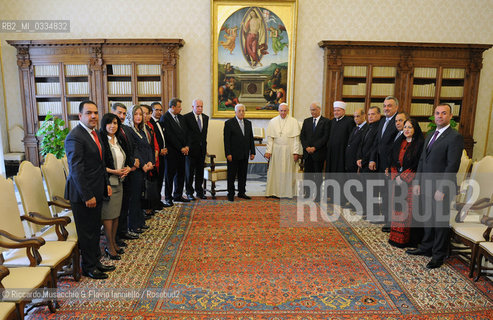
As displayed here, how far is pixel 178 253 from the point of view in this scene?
12.2 ft

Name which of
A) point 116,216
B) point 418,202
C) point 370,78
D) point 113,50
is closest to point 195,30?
point 113,50

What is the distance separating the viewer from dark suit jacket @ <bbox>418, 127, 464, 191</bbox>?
3293mm

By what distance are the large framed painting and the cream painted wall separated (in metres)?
0.22

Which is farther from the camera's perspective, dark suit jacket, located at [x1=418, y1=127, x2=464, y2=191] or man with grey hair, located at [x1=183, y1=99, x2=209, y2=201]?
man with grey hair, located at [x1=183, y1=99, x2=209, y2=201]

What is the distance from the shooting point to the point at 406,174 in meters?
3.84

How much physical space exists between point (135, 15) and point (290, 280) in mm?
6657

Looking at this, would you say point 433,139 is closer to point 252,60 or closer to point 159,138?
point 159,138

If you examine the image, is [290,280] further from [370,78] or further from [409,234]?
[370,78]

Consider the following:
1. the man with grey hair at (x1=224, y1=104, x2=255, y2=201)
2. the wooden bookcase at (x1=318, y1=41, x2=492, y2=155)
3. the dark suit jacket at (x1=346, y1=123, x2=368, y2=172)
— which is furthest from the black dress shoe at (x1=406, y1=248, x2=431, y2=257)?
the wooden bookcase at (x1=318, y1=41, x2=492, y2=155)

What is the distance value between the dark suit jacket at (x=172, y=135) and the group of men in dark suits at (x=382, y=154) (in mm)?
2075

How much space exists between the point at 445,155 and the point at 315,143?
2513mm

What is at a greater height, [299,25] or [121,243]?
[299,25]

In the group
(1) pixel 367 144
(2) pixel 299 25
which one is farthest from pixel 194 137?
(2) pixel 299 25

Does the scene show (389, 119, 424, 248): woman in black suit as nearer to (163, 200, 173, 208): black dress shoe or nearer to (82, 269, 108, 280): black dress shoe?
(82, 269, 108, 280): black dress shoe
